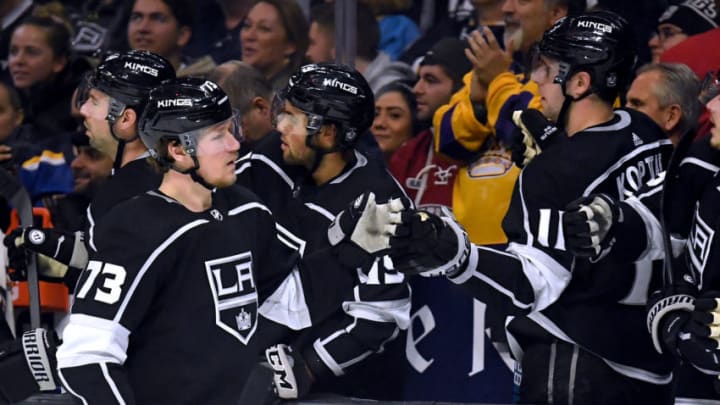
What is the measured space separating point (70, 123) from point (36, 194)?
1.69 feet

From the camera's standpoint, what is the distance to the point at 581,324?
12.8 ft

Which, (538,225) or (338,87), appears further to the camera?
(338,87)

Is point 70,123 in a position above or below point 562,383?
below

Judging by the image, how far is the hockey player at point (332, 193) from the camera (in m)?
4.33

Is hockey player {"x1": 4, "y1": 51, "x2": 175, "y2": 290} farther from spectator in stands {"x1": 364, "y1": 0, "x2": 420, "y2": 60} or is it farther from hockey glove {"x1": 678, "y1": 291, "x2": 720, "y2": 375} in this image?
hockey glove {"x1": 678, "y1": 291, "x2": 720, "y2": 375}

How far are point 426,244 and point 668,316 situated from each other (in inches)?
27.6

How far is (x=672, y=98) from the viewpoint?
4.61 meters

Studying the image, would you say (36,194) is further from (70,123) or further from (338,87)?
(338,87)

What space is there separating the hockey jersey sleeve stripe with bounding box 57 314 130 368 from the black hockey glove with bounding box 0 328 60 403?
0.91 m

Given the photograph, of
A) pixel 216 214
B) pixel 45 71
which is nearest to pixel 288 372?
pixel 216 214

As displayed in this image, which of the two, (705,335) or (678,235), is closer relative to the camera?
(705,335)

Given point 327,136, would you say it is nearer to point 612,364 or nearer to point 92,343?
point 612,364

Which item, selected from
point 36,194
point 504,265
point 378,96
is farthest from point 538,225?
point 36,194

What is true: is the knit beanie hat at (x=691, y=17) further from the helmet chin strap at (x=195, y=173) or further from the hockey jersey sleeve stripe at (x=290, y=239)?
the helmet chin strap at (x=195, y=173)
